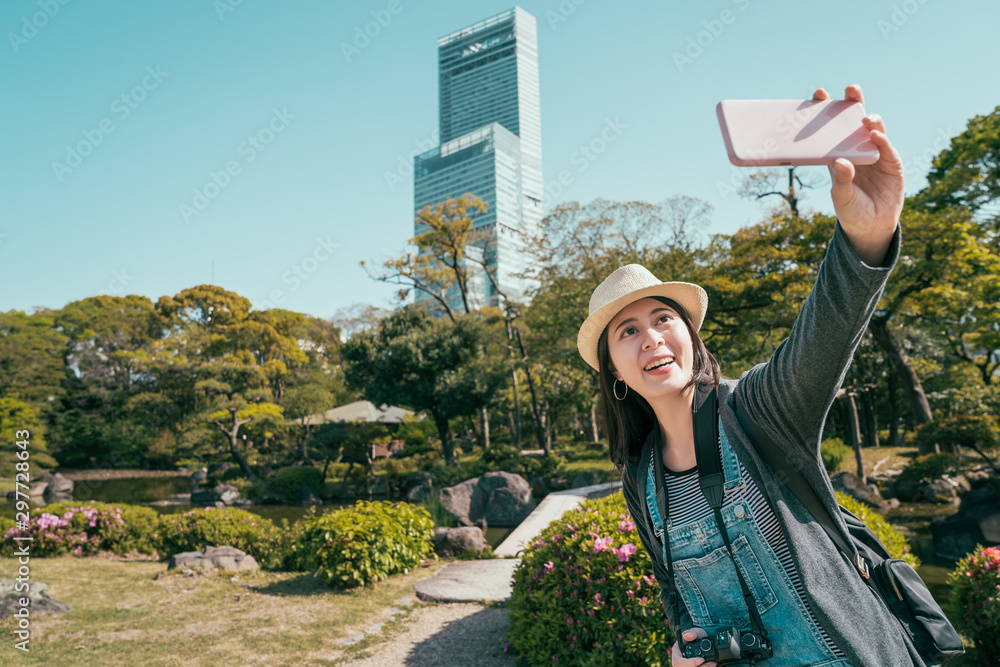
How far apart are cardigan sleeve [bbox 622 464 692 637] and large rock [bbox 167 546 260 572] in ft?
20.9

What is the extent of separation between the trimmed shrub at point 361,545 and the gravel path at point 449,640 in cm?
87

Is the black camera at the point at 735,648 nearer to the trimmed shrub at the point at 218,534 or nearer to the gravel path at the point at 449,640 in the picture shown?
the gravel path at the point at 449,640

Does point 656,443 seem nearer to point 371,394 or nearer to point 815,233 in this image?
point 815,233

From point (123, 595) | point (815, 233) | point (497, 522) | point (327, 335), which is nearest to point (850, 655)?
point (123, 595)

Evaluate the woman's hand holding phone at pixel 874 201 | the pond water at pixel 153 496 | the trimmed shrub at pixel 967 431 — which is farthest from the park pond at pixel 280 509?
the woman's hand holding phone at pixel 874 201

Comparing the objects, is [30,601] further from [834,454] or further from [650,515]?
[834,454]

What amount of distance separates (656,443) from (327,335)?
31628 mm

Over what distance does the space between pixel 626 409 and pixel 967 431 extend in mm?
12514

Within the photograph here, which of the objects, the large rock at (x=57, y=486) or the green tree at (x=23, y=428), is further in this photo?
the large rock at (x=57, y=486)

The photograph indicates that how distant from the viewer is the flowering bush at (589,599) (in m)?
3.11

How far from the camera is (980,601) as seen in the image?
3531mm

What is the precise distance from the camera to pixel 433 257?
63.8 feet

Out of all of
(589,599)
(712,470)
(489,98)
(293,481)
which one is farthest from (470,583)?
(489,98)

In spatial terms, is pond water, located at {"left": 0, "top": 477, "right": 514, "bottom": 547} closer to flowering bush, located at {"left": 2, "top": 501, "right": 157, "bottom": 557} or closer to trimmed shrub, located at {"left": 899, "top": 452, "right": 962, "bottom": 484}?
flowering bush, located at {"left": 2, "top": 501, "right": 157, "bottom": 557}
